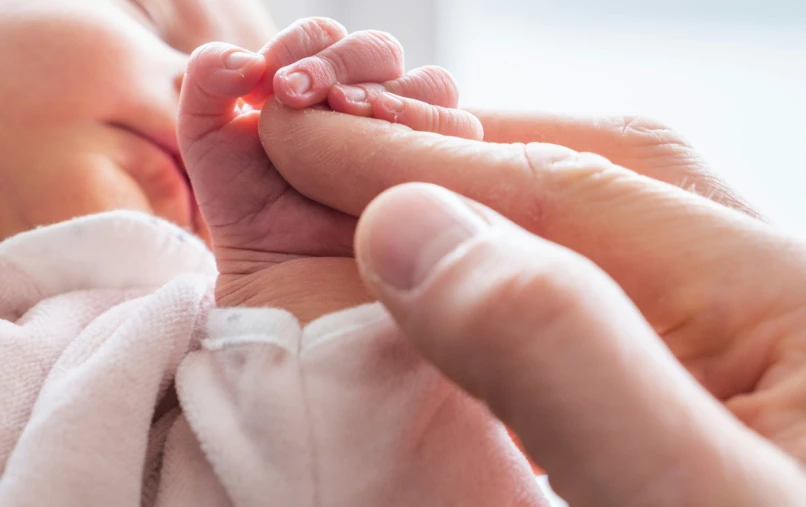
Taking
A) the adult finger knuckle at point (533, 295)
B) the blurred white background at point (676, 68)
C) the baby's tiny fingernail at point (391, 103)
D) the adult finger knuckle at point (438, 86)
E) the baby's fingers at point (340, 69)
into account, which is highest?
the adult finger knuckle at point (533, 295)

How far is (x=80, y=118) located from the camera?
663 mm

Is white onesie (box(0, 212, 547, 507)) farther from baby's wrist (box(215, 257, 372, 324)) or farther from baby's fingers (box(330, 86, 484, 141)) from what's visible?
baby's fingers (box(330, 86, 484, 141))

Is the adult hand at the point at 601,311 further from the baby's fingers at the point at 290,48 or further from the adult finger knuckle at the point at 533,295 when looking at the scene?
the baby's fingers at the point at 290,48

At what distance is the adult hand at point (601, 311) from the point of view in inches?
9.5

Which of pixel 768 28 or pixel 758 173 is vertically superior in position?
pixel 768 28

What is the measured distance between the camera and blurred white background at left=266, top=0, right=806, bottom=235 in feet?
2.91

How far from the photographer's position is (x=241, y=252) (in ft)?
1.83

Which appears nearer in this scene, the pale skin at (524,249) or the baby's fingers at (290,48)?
the pale skin at (524,249)

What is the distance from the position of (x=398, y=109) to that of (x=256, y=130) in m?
0.14

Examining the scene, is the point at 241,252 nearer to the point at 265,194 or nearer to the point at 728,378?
the point at 265,194

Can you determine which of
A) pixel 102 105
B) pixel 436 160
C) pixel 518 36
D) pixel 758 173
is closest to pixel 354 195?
pixel 436 160

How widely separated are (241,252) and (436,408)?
244 mm

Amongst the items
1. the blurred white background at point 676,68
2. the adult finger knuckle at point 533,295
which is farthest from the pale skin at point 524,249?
the blurred white background at point 676,68

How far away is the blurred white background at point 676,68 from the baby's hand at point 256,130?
1.21 feet
